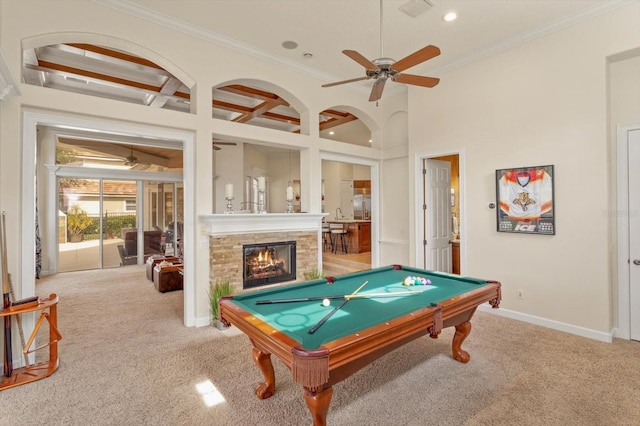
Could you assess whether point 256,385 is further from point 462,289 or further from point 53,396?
point 462,289

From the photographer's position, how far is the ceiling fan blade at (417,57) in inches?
98.3

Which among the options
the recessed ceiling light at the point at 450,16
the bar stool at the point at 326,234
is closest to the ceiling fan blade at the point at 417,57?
the recessed ceiling light at the point at 450,16

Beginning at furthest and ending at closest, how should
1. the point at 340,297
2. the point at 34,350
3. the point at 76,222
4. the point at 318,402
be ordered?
1. the point at 76,222
2. the point at 34,350
3. the point at 340,297
4. the point at 318,402

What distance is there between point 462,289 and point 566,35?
341cm

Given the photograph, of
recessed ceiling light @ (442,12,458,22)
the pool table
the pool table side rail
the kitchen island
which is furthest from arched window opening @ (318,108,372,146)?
the pool table side rail

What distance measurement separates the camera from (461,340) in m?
2.99

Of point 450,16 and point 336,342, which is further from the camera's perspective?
point 450,16

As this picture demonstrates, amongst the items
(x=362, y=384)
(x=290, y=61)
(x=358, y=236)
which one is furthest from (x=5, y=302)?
(x=358, y=236)

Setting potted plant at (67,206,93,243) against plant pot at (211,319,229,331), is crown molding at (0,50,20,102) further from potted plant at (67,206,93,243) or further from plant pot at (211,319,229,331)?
potted plant at (67,206,93,243)

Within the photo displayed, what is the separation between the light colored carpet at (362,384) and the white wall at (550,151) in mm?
548

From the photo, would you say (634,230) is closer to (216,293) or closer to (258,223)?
(258,223)

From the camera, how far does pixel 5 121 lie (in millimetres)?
2820

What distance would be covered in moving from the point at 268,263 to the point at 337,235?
5.26m

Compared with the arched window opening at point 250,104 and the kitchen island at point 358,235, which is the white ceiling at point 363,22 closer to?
the arched window opening at point 250,104
